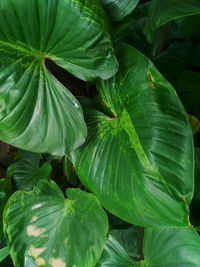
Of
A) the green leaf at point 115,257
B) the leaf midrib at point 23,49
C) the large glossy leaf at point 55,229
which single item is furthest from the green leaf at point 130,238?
the leaf midrib at point 23,49

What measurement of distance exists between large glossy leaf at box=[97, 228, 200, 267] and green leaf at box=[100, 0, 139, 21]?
56cm

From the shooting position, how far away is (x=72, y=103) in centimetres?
55

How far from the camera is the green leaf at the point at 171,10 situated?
0.47 meters

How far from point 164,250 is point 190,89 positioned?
541mm

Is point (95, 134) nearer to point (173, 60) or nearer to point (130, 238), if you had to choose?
point (173, 60)

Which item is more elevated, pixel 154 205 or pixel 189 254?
pixel 154 205

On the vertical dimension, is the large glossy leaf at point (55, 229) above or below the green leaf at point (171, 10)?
below

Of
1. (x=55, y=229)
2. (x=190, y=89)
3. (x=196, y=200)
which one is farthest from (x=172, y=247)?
(x=190, y=89)

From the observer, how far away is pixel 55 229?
2.21 feet

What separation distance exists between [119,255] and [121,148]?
38cm

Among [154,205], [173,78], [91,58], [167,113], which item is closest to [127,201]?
[154,205]

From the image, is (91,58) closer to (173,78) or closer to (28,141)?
(28,141)

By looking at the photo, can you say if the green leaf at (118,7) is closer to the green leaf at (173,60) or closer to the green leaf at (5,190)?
the green leaf at (173,60)

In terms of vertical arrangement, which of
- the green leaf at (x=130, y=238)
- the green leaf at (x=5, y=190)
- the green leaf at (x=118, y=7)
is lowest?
the green leaf at (x=130, y=238)
